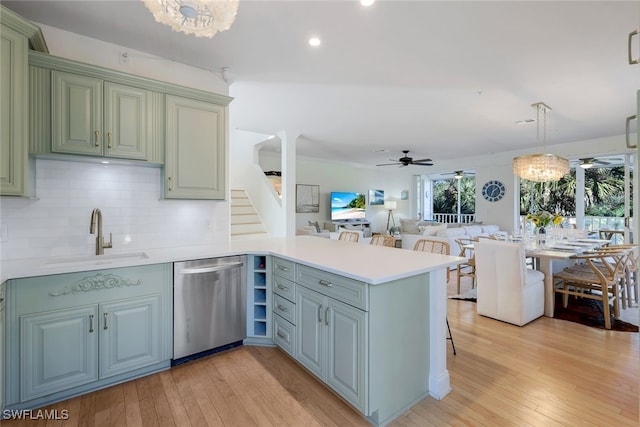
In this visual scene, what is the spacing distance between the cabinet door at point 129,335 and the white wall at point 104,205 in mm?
672

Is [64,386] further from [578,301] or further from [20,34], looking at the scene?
[578,301]

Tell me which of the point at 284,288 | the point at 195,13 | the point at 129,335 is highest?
the point at 195,13

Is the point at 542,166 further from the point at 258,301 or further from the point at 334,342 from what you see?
the point at 258,301

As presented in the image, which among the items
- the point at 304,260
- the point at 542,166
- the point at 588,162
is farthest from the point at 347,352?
the point at 588,162

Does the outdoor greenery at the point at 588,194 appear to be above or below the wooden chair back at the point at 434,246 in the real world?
above

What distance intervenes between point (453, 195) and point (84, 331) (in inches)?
414

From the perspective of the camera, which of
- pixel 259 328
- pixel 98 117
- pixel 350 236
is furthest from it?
pixel 350 236

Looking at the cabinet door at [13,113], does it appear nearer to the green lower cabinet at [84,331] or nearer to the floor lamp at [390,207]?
the green lower cabinet at [84,331]

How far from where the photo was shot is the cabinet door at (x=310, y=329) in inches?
80.5

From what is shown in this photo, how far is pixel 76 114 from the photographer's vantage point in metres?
2.18

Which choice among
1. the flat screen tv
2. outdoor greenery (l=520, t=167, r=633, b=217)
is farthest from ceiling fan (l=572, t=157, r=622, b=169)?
the flat screen tv

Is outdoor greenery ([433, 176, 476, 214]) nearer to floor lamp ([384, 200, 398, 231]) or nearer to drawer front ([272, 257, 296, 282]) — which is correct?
floor lamp ([384, 200, 398, 231])

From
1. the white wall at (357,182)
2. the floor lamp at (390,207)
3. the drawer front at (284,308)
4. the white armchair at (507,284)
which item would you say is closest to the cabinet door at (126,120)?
the drawer front at (284,308)

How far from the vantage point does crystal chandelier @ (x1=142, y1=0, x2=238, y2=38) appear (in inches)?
55.0
